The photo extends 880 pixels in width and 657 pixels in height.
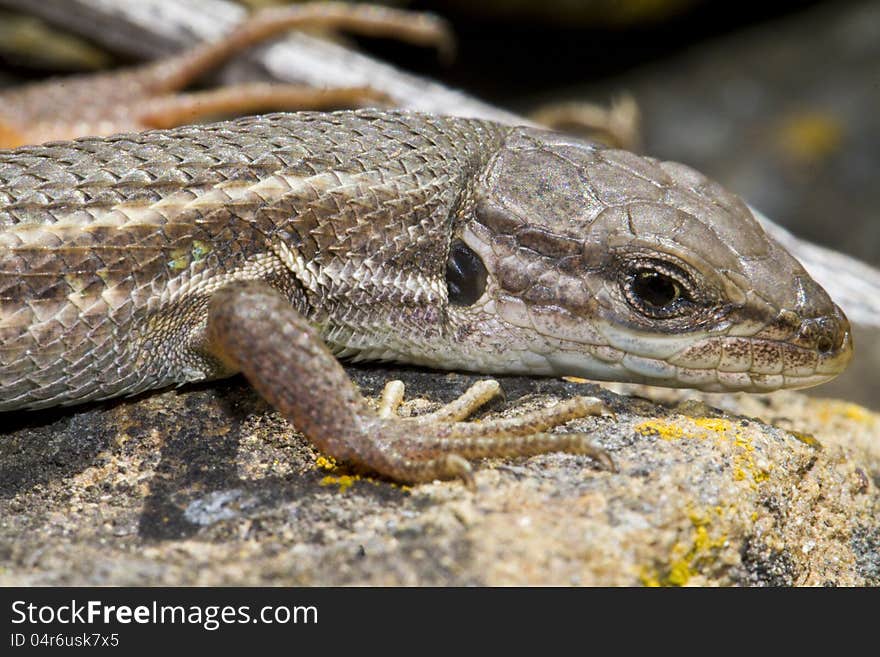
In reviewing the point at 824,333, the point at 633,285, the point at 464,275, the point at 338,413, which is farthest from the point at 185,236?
the point at 824,333

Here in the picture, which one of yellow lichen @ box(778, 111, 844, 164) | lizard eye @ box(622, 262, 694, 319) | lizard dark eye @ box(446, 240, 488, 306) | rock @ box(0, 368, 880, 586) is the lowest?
rock @ box(0, 368, 880, 586)

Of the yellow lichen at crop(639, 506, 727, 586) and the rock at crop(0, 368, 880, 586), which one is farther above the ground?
the rock at crop(0, 368, 880, 586)

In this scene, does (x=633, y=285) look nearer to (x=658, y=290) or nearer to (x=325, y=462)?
(x=658, y=290)

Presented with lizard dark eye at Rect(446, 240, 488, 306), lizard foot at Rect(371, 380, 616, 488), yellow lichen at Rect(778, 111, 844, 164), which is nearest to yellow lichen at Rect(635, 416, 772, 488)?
lizard foot at Rect(371, 380, 616, 488)

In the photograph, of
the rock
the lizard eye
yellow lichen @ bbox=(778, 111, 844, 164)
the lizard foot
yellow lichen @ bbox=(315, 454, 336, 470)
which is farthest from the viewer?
yellow lichen @ bbox=(778, 111, 844, 164)

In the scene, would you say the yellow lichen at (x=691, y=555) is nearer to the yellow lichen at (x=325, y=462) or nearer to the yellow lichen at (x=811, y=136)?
Answer: the yellow lichen at (x=325, y=462)

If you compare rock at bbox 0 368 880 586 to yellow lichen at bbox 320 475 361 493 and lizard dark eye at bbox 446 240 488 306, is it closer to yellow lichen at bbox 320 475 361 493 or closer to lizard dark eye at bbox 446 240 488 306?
yellow lichen at bbox 320 475 361 493

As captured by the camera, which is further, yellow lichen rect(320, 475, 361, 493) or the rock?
yellow lichen rect(320, 475, 361, 493)

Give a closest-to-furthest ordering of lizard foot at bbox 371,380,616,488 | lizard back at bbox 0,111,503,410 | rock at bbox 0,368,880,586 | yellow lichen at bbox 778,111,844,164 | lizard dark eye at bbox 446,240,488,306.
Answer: rock at bbox 0,368,880,586, lizard foot at bbox 371,380,616,488, lizard back at bbox 0,111,503,410, lizard dark eye at bbox 446,240,488,306, yellow lichen at bbox 778,111,844,164
